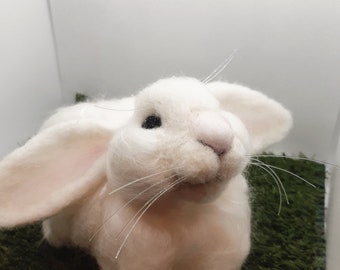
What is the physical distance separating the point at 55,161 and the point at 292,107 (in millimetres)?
600

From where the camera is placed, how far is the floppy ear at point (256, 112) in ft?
2.53

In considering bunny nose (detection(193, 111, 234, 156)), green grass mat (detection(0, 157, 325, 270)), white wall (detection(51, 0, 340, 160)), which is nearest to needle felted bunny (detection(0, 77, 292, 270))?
bunny nose (detection(193, 111, 234, 156))

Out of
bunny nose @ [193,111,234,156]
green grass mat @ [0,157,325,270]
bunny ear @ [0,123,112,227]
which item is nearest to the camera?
bunny nose @ [193,111,234,156]

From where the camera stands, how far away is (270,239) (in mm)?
938

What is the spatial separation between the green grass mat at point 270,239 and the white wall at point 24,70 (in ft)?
0.96

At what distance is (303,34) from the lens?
3.32 ft

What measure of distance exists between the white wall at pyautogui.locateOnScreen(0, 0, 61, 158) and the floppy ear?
0.51 m

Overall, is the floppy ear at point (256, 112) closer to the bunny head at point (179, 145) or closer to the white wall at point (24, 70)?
the bunny head at point (179, 145)

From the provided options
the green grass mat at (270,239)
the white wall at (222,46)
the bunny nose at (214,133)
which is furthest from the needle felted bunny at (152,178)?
the white wall at (222,46)

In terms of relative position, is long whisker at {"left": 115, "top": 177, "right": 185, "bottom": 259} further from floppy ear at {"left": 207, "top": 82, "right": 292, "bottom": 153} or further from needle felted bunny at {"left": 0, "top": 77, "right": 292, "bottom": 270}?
floppy ear at {"left": 207, "top": 82, "right": 292, "bottom": 153}

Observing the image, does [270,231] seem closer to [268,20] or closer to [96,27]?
[268,20]

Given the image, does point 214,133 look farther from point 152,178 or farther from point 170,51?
point 170,51

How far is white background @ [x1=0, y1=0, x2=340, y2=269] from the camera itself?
101 centimetres

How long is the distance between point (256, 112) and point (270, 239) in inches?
10.6
